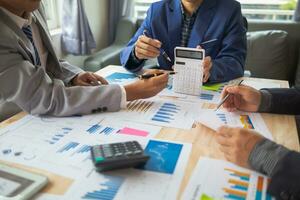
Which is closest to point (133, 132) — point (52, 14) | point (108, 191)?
point (108, 191)

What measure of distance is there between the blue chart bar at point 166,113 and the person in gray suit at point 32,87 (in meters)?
0.08

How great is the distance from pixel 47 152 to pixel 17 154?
8 centimetres

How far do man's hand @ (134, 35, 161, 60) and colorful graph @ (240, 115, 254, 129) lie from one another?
0.53 metres

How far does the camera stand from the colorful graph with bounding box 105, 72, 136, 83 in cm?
152

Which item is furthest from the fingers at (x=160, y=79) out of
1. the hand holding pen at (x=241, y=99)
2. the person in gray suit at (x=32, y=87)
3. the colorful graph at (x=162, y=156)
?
the colorful graph at (x=162, y=156)

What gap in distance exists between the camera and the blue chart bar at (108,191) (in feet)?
2.26

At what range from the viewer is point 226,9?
1624 mm

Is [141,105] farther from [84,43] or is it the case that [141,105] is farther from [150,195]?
[84,43]

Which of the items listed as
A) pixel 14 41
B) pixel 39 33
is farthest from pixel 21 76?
pixel 39 33

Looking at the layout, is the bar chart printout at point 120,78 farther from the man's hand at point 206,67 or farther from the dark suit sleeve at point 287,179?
the dark suit sleeve at point 287,179

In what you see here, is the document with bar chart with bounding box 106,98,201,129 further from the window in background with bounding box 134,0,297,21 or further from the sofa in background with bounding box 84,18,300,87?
the window in background with bounding box 134,0,297,21

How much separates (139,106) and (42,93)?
35 cm

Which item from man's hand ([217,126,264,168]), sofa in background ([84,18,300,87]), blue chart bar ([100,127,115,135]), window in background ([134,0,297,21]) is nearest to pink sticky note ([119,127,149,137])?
blue chart bar ([100,127,115,135])

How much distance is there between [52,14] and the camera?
8.59 feet
